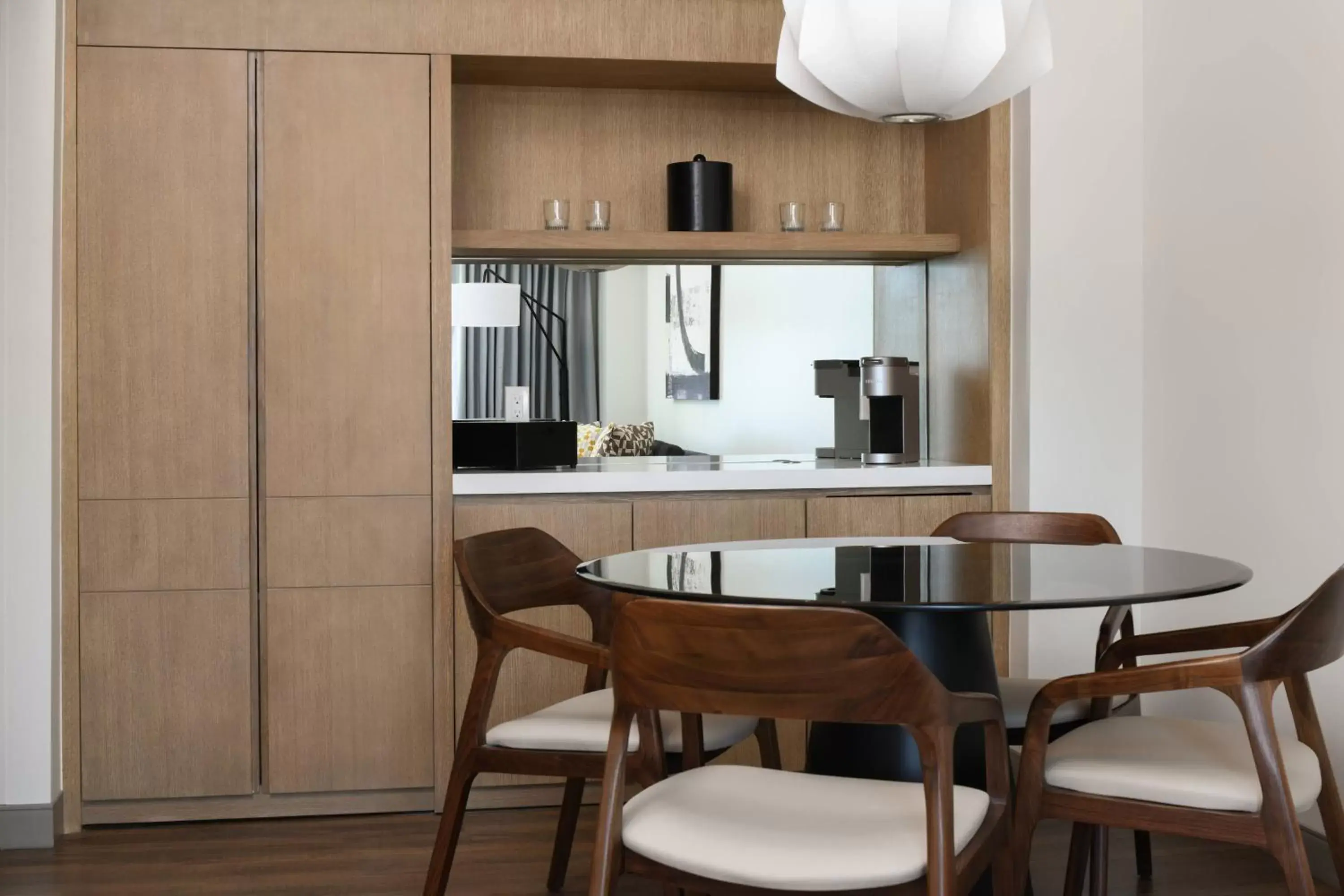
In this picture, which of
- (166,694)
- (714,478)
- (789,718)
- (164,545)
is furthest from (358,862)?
(789,718)

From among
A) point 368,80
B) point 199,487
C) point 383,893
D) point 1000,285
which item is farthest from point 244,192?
point 1000,285

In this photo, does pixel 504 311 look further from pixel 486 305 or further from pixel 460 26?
pixel 460 26

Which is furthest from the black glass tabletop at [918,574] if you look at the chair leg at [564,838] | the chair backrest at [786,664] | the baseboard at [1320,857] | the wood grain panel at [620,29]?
the wood grain panel at [620,29]

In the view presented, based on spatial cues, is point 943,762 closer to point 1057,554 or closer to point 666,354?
point 1057,554

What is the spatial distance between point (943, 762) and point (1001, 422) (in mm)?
2377

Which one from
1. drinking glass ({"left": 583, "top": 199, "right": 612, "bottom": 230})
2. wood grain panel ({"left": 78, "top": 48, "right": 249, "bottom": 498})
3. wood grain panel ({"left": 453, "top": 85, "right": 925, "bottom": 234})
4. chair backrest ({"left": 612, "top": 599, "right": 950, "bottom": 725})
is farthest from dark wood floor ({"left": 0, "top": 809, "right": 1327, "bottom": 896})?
wood grain panel ({"left": 453, "top": 85, "right": 925, "bottom": 234})

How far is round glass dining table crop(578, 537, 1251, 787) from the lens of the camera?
2.13 meters

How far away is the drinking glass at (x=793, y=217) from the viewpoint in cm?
423

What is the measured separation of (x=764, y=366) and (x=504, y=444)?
102 centimetres

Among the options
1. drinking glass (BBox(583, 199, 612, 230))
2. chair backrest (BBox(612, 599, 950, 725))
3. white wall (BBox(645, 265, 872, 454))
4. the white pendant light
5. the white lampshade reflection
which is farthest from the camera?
white wall (BBox(645, 265, 872, 454))

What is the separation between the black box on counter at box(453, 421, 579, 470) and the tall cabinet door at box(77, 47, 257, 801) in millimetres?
607

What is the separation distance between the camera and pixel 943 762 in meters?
1.77

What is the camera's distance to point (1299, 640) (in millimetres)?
2068

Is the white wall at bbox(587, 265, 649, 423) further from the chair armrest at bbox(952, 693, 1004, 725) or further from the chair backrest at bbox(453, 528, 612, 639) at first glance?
the chair armrest at bbox(952, 693, 1004, 725)
